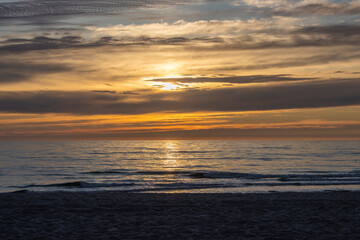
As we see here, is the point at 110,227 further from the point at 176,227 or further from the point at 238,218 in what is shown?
the point at 238,218

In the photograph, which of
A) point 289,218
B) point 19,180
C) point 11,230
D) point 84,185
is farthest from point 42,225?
point 19,180

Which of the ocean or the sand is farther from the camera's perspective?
the ocean

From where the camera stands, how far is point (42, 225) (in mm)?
15180

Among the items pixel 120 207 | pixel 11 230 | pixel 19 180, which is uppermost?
pixel 11 230

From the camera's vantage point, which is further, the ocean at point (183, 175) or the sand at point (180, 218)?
the ocean at point (183, 175)

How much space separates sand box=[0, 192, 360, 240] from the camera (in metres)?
13.6

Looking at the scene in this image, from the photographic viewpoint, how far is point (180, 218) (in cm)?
1709

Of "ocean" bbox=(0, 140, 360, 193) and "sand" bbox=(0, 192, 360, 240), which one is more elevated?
"sand" bbox=(0, 192, 360, 240)

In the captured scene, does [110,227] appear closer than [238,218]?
Yes

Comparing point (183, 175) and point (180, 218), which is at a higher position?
point (180, 218)

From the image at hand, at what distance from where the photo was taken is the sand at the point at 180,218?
13.6 metres

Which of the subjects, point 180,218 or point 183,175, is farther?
point 183,175

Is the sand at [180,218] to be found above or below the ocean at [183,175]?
above

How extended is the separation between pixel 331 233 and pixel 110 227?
7.96 metres
